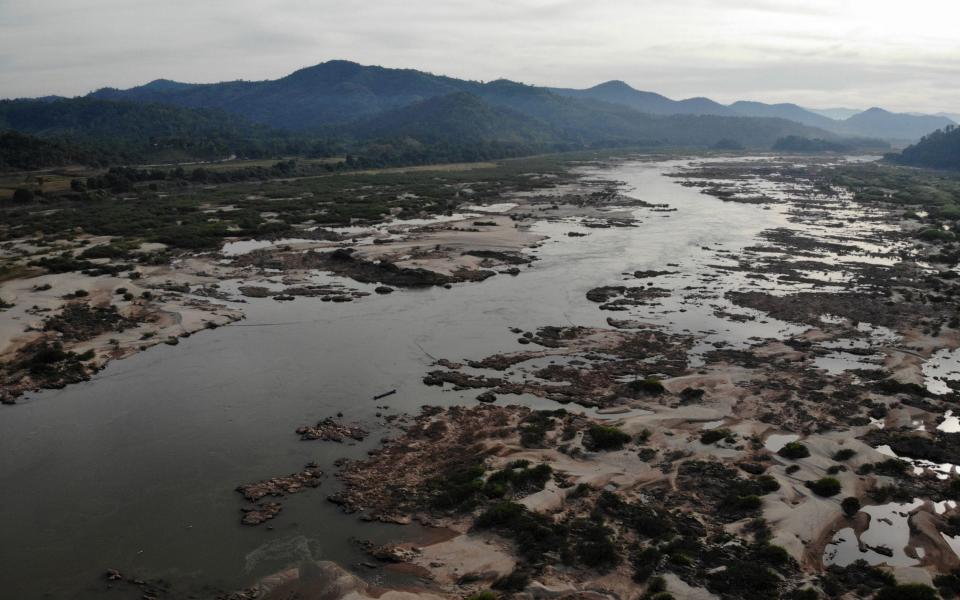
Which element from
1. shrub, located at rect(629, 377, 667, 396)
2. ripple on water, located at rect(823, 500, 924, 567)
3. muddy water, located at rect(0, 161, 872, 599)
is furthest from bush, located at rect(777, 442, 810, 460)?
muddy water, located at rect(0, 161, 872, 599)

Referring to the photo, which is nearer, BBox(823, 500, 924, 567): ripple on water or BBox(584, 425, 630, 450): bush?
BBox(823, 500, 924, 567): ripple on water

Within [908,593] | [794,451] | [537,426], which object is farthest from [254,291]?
[908,593]

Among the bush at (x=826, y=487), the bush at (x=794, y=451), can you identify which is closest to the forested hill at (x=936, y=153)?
the bush at (x=794, y=451)

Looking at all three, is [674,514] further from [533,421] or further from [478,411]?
[478,411]

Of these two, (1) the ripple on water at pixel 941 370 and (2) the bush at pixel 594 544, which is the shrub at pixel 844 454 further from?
(2) the bush at pixel 594 544

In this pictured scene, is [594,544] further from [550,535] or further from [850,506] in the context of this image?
[850,506]

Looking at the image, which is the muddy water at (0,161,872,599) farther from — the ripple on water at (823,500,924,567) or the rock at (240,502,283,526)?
the ripple on water at (823,500,924,567)

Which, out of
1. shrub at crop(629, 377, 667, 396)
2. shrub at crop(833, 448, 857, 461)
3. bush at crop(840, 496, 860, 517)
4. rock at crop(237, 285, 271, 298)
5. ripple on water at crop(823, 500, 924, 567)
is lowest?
ripple on water at crop(823, 500, 924, 567)

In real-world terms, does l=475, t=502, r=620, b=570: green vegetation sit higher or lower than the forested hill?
lower
